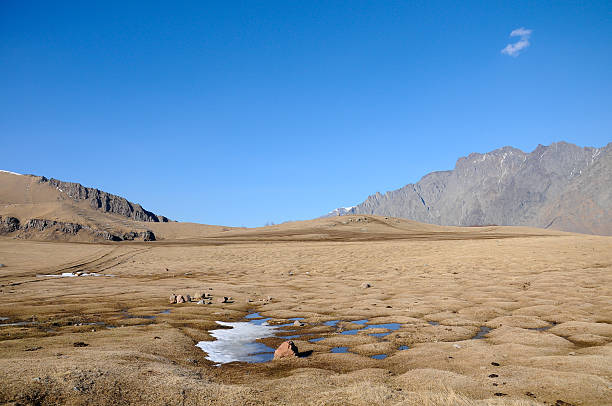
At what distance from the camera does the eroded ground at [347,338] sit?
8.20m

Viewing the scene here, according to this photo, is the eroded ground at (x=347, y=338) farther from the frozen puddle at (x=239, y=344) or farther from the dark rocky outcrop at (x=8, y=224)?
the dark rocky outcrop at (x=8, y=224)

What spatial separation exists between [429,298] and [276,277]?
16.1 metres

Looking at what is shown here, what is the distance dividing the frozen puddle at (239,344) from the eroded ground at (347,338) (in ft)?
1.83

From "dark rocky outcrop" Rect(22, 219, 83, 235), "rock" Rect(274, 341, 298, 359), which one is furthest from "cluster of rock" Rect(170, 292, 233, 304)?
"dark rocky outcrop" Rect(22, 219, 83, 235)

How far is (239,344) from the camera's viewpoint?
13523mm

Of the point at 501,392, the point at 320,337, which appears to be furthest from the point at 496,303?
the point at 501,392

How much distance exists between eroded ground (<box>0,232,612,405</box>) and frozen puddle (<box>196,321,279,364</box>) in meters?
0.56

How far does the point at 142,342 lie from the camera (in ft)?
41.2

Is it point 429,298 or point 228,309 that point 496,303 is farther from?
point 228,309

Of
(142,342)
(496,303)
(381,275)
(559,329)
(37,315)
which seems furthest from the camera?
(381,275)

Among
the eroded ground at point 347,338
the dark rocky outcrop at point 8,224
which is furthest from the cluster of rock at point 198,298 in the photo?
the dark rocky outcrop at point 8,224

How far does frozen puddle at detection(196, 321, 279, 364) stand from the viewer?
1195 centimetres

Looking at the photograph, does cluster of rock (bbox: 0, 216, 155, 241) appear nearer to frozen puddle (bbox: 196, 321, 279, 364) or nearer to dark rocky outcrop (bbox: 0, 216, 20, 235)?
dark rocky outcrop (bbox: 0, 216, 20, 235)

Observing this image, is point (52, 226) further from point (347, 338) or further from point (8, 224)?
point (347, 338)
